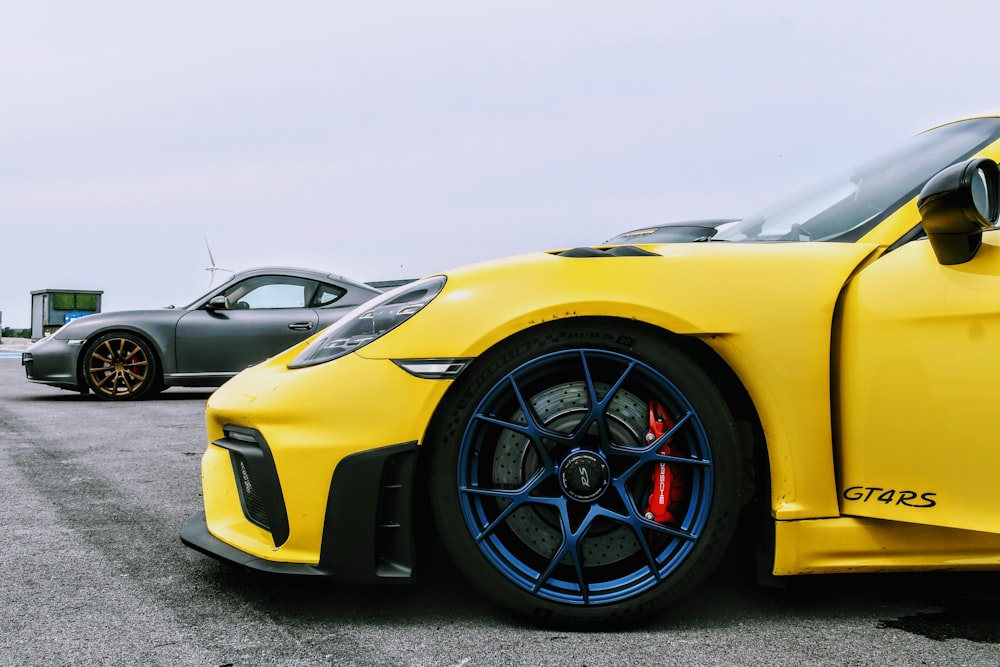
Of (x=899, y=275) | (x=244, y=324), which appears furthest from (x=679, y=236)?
(x=899, y=275)

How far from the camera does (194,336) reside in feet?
30.6

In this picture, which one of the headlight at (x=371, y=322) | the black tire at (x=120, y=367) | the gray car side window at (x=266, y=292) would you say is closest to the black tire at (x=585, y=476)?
the headlight at (x=371, y=322)

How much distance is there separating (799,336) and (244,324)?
7.78 metres

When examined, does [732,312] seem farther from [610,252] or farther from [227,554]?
[227,554]

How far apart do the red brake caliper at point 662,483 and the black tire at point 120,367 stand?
8053 mm

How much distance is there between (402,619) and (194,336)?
7549 millimetres

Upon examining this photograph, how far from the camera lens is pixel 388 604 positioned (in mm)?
2453

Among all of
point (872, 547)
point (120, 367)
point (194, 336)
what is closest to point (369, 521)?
point (872, 547)

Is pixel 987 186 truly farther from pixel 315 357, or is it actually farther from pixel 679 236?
pixel 679 236

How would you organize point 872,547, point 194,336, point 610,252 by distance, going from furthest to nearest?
point 194,336, point 610,252, point 872,547

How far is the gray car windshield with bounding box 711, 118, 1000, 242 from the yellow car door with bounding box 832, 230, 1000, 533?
11.9 inches

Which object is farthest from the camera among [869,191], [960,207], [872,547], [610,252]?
[869,191]

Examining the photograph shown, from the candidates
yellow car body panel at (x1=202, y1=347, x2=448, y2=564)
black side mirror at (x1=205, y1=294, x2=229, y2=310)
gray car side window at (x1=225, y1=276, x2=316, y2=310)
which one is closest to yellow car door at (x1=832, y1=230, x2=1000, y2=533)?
yellow car body panel at (x1=202, y1=347, x2=448, y2=564)

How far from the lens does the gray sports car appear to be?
927cm
